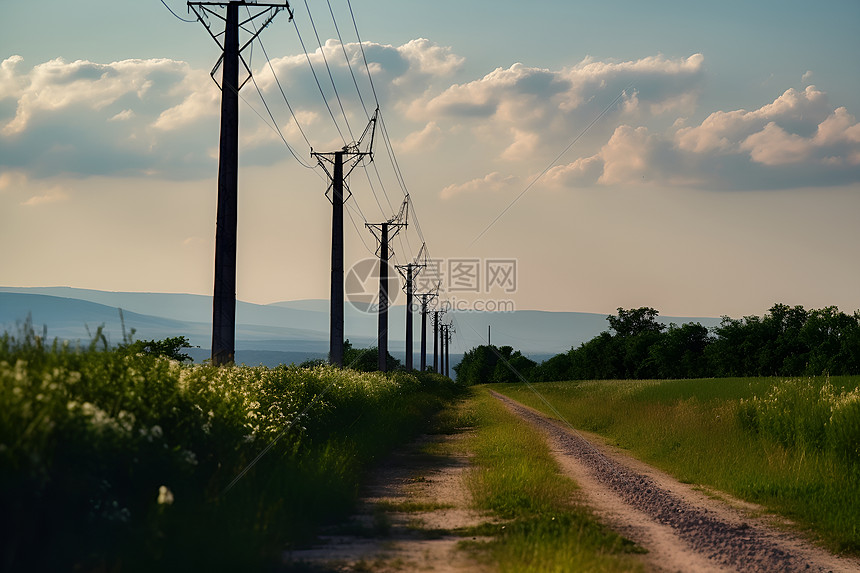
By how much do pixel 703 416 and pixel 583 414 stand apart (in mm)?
10255

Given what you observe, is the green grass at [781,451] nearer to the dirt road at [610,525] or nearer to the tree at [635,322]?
the dirt road at [610,525]

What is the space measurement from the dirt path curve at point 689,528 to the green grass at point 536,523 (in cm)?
40

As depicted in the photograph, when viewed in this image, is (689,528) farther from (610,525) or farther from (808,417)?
(808,417)

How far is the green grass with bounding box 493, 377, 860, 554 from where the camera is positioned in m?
11.0

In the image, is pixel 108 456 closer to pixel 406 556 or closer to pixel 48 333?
pixel 48 333

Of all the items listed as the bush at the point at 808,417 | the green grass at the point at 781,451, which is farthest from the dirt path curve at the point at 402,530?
the bush at the point at 808,417

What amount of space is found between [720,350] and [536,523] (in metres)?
95.5

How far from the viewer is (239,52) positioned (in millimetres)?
17094

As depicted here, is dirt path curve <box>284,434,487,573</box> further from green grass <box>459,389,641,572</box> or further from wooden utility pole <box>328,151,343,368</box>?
wooden utility pole <box>328,151,343,368</box>

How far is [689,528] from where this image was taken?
9.45m

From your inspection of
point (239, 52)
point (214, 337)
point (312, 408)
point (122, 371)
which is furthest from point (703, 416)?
point (122, 371)

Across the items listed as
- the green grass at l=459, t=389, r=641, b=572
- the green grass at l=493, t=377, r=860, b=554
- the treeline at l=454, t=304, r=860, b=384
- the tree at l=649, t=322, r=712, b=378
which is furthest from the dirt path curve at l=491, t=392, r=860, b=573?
the tree at l=649, t=322, r=712, b=378

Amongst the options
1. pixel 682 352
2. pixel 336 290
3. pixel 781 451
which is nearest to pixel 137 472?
pixel 781 451

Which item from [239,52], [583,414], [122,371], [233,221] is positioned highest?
[239,52]
